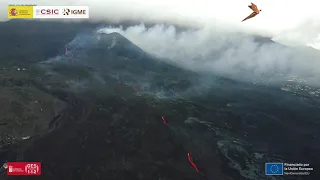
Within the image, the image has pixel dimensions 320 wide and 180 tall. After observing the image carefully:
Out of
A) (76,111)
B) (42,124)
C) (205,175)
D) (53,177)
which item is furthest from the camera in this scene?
(76,111)

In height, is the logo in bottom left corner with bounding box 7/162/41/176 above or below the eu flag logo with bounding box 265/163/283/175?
above

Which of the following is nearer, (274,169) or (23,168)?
(23,168)

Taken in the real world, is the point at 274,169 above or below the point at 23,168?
below

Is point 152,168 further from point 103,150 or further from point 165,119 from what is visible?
point 165,119

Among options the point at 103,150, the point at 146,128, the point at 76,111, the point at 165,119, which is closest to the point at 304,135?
the point at 165,119

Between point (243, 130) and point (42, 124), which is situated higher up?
point (42, 124)
